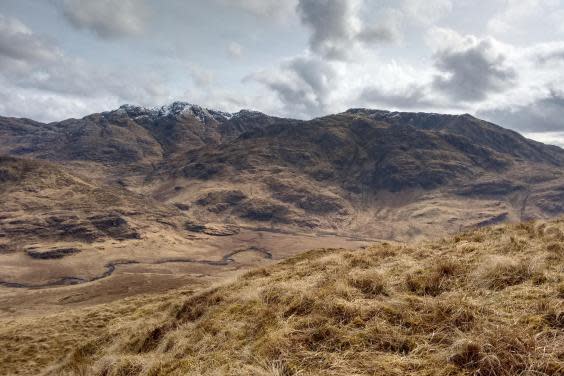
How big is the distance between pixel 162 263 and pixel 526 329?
14750 cm

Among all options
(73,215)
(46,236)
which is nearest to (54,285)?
(46,236)

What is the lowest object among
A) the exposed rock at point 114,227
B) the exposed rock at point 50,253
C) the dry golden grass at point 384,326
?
the exposed rock at point 50,253

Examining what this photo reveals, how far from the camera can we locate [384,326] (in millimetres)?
7184

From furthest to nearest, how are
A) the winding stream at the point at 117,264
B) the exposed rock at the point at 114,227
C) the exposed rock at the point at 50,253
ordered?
the exposed rock at the point at 114,227
the exposed rock at the point at 50,253
the winding stream at the point at 117,264

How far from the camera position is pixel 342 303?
813 centimetres

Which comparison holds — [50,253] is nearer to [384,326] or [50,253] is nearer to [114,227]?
[114,227]

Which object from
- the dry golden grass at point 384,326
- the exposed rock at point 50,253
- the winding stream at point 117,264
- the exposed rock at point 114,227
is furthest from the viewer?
the exposed rock at point 114,227

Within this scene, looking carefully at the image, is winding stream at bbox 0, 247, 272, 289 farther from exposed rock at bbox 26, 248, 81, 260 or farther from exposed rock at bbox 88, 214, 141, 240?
exposed rock at bbox 88, 214, 141, 240

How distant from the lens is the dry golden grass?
19.1ft

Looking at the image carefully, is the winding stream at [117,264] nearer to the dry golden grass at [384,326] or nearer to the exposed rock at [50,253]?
the exposed rock at [50,253]

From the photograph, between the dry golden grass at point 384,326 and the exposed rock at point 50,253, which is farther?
the exposed rock at point 50,253

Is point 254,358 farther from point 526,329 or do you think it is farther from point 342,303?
point 526,329

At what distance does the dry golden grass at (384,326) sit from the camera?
19.1 ft

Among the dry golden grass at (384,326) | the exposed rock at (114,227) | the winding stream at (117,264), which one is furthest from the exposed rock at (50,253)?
the dry golden grass at (384,326)
